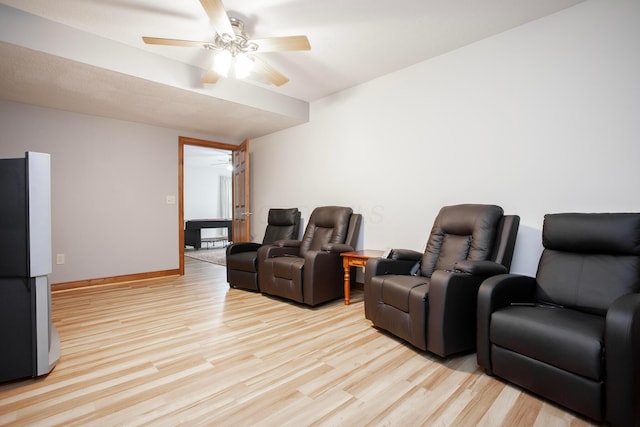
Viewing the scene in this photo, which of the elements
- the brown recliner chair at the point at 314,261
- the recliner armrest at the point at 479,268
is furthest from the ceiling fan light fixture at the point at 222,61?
the recliner armrest at the point at 479,268

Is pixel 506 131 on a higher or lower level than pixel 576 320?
higher

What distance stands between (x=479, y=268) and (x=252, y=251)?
2950 millimetres

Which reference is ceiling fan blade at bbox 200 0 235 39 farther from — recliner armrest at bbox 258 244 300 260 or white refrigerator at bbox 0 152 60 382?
recliner armrest at bbox 258 244 300 260

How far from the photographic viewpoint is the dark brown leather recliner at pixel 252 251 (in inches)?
146

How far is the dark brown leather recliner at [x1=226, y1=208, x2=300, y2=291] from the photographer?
371 centimetres

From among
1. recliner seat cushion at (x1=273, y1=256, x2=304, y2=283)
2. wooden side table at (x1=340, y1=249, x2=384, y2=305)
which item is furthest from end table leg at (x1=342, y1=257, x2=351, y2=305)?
recliner seat cushion at (x1=273, y1=256, x2=304, y2=283)

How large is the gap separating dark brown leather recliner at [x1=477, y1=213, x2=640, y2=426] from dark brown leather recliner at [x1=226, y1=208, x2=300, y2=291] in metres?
2.58

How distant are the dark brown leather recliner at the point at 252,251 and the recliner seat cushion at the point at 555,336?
105 inches

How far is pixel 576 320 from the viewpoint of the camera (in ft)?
5.13

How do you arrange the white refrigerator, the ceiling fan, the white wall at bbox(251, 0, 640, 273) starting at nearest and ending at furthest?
the white refrigerator → the white wall at bbox(251, 0, 640, 273) → the ceiling fan

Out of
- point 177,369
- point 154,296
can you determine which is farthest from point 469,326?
point 154,296

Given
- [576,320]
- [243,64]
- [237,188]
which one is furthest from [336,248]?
[237,188]

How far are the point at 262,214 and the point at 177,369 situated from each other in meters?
3.50

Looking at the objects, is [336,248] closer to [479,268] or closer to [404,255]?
[404,255]
